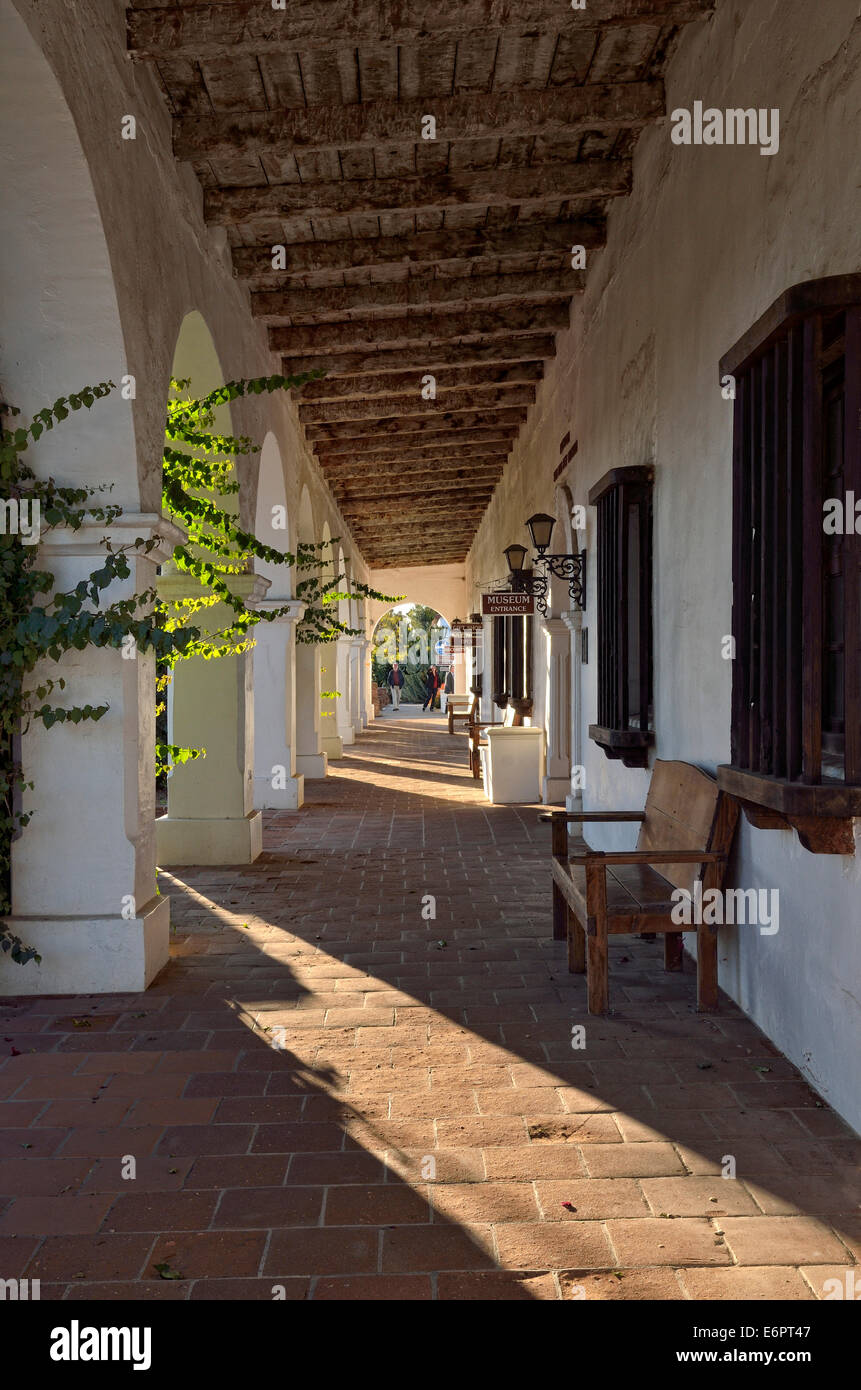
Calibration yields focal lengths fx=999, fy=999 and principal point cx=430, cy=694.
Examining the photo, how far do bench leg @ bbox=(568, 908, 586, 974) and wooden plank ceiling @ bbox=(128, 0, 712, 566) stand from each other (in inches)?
161

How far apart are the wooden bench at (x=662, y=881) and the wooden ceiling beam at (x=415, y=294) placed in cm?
473

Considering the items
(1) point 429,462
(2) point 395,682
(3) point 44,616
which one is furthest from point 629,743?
(2) point 395,682

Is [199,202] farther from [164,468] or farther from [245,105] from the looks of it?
[164,468]

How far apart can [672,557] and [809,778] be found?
261 centimetres

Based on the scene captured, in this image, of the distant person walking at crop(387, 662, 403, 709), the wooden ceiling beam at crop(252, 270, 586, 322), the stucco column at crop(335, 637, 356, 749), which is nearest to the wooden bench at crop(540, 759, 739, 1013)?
the wooden ceiling beam at crop(252, 270, 586, 322)

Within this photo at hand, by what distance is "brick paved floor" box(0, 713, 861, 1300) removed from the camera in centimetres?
242

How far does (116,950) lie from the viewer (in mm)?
4535

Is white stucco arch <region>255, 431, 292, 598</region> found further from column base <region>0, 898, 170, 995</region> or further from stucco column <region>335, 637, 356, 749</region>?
stucco column <region>335, 637, 356, 749</region>

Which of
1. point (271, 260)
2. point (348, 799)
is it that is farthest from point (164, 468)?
point (348, 799)

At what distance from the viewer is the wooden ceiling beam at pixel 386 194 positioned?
6105 mm

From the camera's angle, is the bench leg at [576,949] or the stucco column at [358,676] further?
the stucco column at [358,676]

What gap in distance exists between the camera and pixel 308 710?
510 inches

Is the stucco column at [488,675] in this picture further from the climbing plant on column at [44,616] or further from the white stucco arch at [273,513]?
the climbing plant on column at [44,616]
